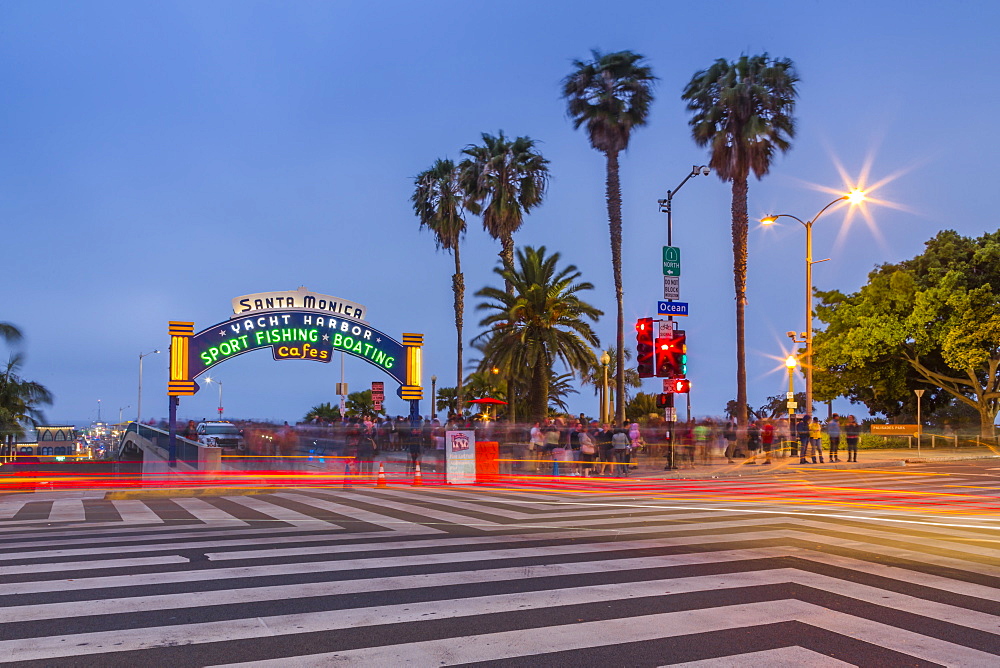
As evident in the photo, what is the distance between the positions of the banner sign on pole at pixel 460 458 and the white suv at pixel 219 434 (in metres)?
13.9

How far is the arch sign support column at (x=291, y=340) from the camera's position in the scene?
24719 millimetres

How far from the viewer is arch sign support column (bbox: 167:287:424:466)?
81.1 ft

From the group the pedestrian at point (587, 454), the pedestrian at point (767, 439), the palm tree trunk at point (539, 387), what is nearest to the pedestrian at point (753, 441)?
the pedestrian at point (767, 439)

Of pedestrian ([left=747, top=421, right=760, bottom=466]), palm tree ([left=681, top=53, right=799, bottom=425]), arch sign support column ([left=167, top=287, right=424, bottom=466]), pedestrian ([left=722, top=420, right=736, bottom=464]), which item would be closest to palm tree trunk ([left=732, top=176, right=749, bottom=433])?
palm tree ([left=681, top=53, right=799, bottom=425])

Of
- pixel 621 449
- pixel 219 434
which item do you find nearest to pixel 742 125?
pixel 621 449

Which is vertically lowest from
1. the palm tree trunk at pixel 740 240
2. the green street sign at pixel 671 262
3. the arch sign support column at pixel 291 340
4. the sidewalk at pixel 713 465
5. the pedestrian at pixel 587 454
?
the sidewalk at pixel 713 465

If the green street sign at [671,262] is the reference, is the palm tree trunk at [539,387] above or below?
below

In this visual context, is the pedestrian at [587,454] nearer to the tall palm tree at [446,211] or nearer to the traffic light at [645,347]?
the traffic light at [645,347]

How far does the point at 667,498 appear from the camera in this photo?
16.9m

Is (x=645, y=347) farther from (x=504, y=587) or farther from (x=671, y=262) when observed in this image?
(x=504, y=587)

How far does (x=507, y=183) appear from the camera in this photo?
41.4m

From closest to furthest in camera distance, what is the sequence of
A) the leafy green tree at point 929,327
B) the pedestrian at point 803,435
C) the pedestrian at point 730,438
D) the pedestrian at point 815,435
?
1. the pedestrian at point 815,435
2. the pedestrian at point 803,435
3. the pedestrian at point 730,438
4. the leafy green tree at point 929,327

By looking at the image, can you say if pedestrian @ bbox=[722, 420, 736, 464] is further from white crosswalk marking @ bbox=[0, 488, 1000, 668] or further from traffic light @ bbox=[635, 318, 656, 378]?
white crosswalk marking @ bbox=[0, 488, 1000, 668]

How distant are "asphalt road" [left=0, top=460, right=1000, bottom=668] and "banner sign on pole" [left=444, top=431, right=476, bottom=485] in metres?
7.52
